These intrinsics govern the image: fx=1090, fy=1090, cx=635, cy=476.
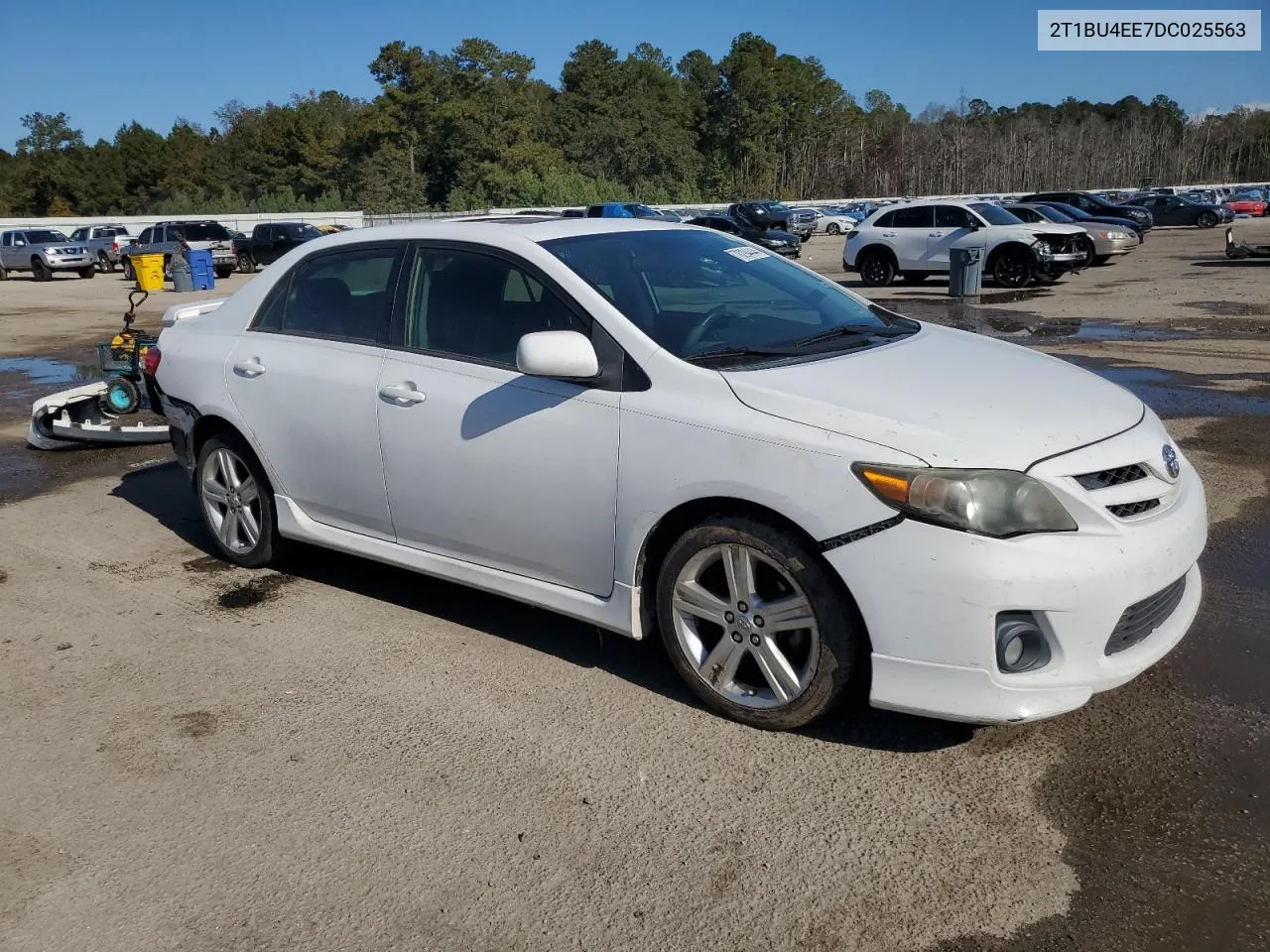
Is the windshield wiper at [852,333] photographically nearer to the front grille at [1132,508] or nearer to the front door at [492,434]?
the front door at [492,434]

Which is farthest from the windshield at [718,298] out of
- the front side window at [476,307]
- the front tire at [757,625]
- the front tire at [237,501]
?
the front tire at [237,501]

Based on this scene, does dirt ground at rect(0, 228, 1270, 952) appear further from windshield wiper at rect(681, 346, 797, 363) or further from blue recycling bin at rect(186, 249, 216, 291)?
A: blue recycling bin at rect(186, 249, 216, 291)

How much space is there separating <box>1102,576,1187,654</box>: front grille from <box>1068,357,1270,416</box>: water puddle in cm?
483

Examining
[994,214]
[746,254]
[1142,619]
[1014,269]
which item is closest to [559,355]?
[746,254]

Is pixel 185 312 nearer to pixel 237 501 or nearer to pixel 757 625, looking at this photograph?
pixel 237 501

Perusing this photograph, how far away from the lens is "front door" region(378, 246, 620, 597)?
3852mm

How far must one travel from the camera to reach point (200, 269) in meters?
27.7

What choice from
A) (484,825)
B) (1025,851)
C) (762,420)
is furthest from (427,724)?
(1025,851)

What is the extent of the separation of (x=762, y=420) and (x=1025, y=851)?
1.44 m

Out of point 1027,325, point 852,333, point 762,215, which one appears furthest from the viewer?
point 762,215

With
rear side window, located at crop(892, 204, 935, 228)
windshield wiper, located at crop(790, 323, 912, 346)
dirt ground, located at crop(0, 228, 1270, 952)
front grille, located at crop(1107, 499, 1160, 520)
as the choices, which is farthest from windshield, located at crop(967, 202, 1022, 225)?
front grille, located at crop(1107, 499, 1160, 520)

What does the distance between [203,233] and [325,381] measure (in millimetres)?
31493

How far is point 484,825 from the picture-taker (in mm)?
3170

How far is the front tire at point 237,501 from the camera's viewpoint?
5.20 m
